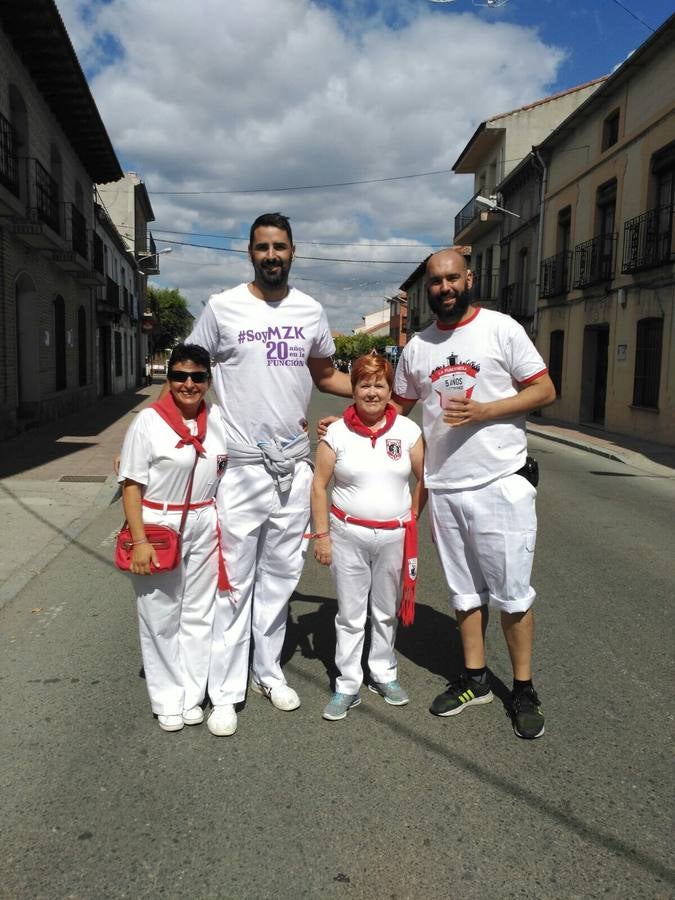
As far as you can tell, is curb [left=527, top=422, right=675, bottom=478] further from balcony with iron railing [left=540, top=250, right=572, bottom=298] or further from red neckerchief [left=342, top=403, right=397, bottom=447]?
red neckerchief [left=342, top=403, right=397, bottom=447]

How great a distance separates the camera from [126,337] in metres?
35.8

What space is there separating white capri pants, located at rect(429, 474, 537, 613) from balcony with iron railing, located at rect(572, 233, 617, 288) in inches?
654

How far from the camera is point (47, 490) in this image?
861 cm

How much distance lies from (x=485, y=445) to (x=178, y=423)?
130cm

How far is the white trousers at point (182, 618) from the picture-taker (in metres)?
2.98

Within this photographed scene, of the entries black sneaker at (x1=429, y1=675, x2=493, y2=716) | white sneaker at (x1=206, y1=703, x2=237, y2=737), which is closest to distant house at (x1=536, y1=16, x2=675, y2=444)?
black sneaker at (x1=429, y1=675, x2=493, y2=716)

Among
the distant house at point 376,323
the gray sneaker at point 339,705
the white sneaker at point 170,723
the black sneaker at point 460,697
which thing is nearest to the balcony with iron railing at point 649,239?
the black sneaker at point 460,697

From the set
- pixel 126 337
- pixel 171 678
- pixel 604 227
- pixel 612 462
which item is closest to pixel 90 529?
pixel 171 678

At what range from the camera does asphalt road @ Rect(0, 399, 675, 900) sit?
2.15m

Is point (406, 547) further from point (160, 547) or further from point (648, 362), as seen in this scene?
point (648, 362)

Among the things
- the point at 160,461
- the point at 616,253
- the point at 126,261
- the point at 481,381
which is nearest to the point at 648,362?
the point at 616,253

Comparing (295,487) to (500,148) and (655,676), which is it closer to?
(655,676)

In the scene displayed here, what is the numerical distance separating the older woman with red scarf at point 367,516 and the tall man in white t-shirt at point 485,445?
0.62 ft

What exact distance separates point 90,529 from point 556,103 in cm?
2939
